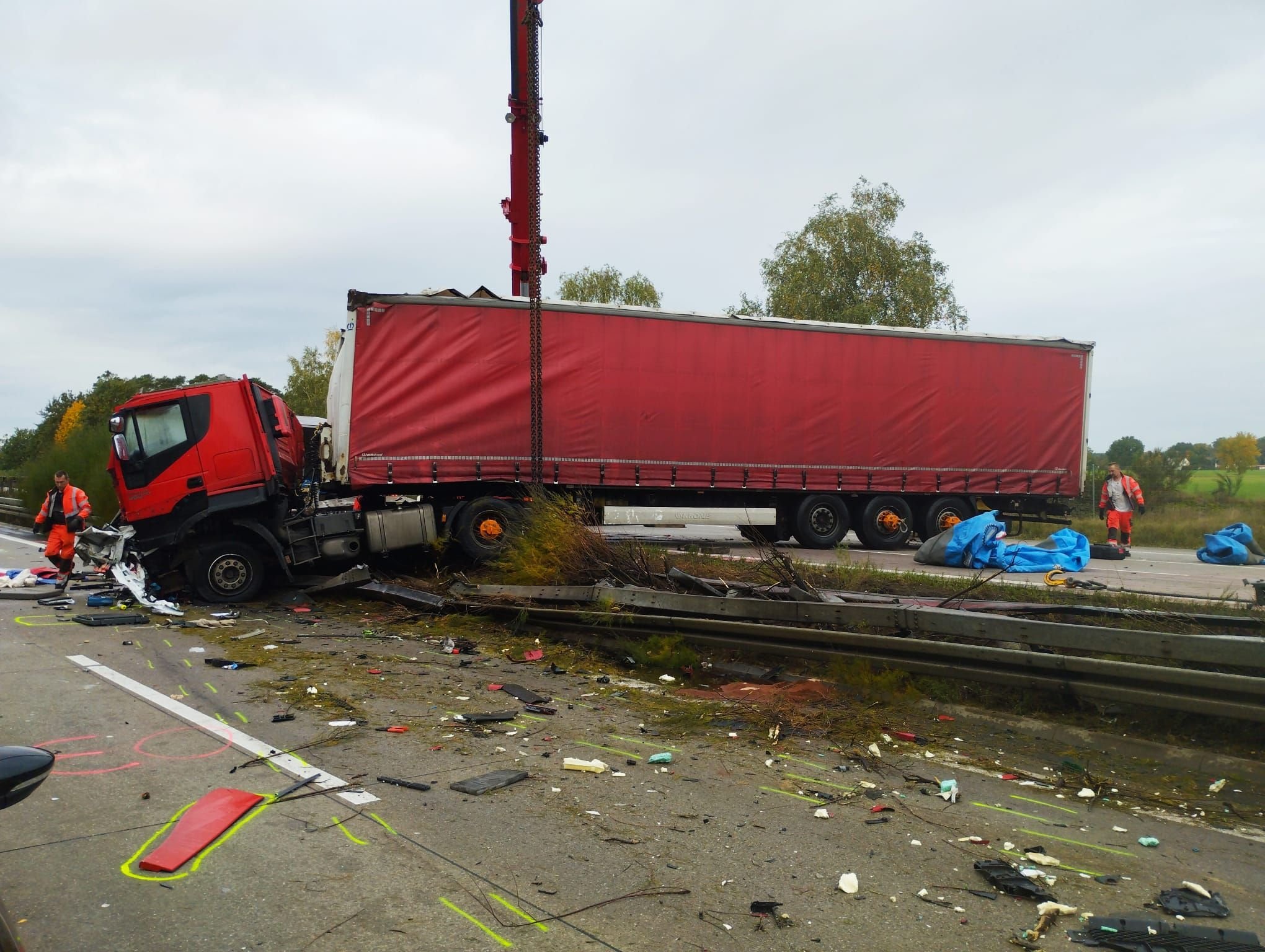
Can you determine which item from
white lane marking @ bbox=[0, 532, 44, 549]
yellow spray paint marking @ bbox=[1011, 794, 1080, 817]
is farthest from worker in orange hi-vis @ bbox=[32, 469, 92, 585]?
yellow spray paint marking @ bbox=[1011, 794, 1080, 817]

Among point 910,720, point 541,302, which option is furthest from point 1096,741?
point 541,302

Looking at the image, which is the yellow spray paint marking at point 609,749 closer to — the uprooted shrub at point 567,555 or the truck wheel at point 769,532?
the uprooted shrub at point 567,555

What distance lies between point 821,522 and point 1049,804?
11.6m

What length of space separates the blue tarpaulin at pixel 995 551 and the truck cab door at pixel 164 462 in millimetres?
9674

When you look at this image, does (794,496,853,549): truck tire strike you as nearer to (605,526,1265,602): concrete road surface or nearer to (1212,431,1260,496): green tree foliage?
(605,526,1265,602): concrete road surface


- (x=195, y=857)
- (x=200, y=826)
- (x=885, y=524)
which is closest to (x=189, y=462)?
(x=200, y=826)

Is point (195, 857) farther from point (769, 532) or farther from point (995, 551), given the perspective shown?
point (769, 532)

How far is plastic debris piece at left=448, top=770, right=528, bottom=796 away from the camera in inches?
169

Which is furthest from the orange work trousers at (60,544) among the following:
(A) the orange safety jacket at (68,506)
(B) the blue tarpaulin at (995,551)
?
(B) the blue tarpaulin at (995,551)

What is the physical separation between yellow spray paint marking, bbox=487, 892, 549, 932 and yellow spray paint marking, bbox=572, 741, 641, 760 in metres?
1.68

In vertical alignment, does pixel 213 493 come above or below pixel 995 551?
above

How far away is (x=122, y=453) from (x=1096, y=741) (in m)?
10.2

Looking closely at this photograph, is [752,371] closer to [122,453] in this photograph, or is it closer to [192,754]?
[122,453]

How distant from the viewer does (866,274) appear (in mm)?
30688
